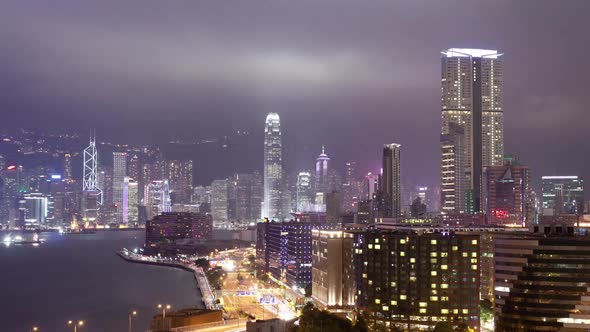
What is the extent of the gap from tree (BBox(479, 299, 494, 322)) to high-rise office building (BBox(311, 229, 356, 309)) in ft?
16.0

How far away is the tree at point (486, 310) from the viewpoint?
25391 millimetres

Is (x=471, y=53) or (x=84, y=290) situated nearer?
(x=84, y=290)

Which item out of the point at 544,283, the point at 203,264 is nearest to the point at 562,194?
the point at 203,264

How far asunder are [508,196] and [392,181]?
9.74 metres

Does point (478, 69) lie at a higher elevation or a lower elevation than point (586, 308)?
higher

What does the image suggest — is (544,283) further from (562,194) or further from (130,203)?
(130,203)

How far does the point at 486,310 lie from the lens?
84.3 ft

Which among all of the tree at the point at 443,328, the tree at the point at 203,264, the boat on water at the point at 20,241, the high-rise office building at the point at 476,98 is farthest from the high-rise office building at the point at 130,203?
the tree at the point at 443,328

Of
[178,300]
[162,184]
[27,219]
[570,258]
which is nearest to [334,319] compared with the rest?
[570,258]

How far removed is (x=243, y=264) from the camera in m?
55.0

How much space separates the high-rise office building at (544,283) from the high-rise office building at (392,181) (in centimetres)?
3791

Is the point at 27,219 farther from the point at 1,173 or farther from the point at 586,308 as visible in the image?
the point at 586,308

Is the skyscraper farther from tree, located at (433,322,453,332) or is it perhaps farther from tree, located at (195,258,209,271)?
tree, located at (433,322,453,332)

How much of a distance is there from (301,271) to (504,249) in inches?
723
